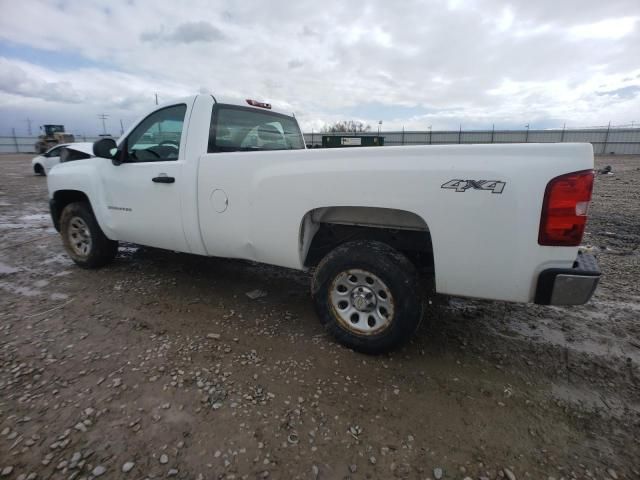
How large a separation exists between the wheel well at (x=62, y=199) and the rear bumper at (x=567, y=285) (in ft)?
15.5

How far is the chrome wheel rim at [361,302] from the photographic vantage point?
266 cm

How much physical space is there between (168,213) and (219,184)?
0.74 m

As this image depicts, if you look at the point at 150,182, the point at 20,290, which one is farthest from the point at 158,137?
the point at 20,290

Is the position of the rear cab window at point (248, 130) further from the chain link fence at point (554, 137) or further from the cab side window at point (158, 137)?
the chain link fence at point (554, 137)

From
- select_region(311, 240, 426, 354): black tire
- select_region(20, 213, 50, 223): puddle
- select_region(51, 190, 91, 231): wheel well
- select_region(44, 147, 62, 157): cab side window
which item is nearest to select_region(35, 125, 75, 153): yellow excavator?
select_region(44, 147, 62, 157): cab side window

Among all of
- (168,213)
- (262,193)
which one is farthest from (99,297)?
(262,193)

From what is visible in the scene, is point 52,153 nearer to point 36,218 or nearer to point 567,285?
point 36,218

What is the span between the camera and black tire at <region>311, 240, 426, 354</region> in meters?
2.55

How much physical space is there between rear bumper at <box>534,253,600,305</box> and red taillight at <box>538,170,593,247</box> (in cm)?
17

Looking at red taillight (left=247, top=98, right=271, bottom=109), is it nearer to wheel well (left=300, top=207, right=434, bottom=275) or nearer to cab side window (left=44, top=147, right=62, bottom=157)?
wheel well (left=300, top=207, right=434, bottom=275)

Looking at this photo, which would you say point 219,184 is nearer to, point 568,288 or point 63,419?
point 63,419

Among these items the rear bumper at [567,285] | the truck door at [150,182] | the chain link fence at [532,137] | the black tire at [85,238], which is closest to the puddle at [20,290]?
the black tire at [85,238]

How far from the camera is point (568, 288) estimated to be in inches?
83.2

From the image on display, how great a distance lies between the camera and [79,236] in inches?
178
